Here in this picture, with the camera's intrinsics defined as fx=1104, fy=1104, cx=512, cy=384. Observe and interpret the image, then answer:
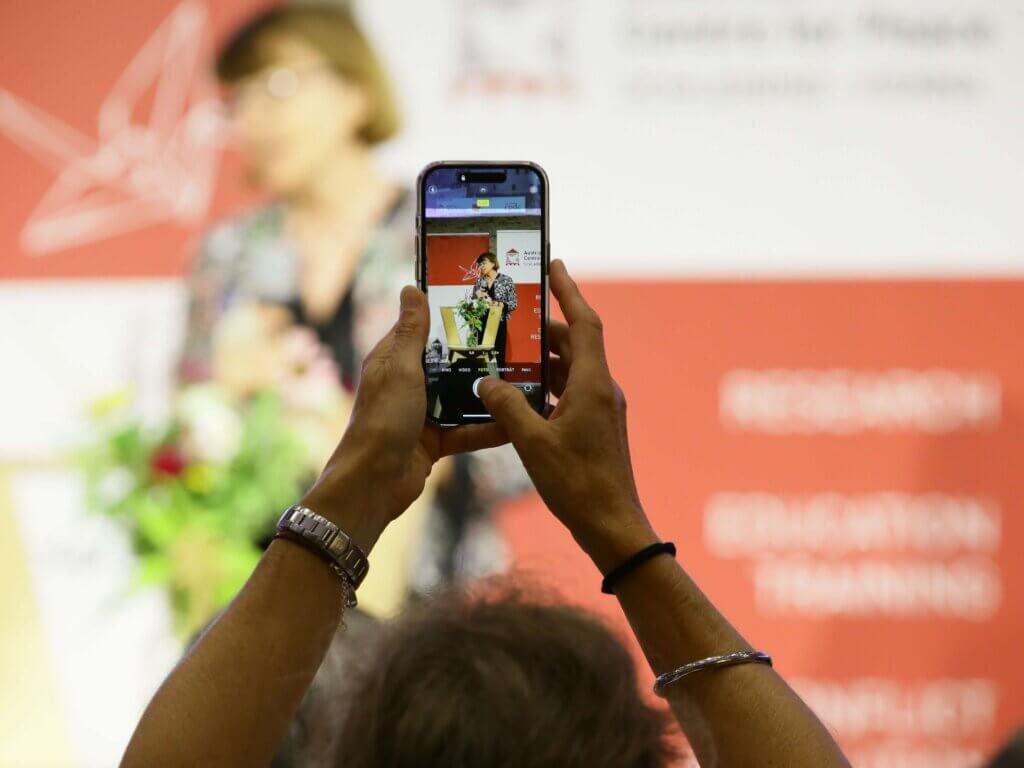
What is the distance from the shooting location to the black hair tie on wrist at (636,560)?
23.2 inches

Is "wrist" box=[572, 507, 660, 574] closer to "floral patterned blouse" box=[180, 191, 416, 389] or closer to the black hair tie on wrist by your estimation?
the black hair tie on wrist

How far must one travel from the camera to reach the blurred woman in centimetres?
211

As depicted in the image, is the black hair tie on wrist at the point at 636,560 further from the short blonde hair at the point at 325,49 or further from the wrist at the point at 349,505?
the short blonde hair at the point at 325,49

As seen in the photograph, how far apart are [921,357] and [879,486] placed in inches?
10.1

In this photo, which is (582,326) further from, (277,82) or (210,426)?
(277,82)

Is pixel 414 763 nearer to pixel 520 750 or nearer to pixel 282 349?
pixel 520 750

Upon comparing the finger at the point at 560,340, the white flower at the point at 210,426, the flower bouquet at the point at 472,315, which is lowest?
the white flower at the point at 210,426

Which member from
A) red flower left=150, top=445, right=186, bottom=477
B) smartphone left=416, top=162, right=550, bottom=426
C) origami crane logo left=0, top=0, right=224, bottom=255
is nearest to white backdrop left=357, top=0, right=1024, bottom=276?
origami crane logo left=0, top=0, right=224, bottom=255

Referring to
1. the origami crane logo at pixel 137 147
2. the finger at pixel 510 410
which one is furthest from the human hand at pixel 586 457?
the origami crane logo at pixel 137 147

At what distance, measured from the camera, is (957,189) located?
2086 millimetres

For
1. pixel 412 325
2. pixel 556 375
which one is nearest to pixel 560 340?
pixel 556 375

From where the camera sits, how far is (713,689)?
568mm

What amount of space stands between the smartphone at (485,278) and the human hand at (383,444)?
101mm

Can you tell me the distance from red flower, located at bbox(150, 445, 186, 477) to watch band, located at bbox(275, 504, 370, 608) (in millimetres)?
1559
